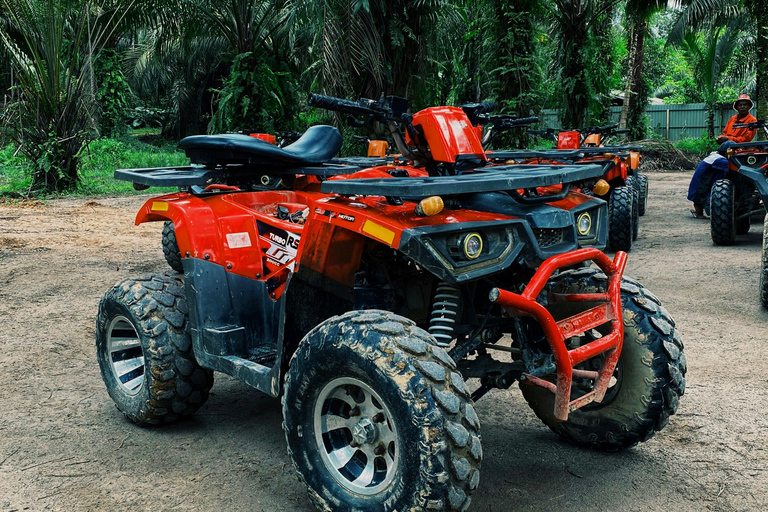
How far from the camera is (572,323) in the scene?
2896 millimetres

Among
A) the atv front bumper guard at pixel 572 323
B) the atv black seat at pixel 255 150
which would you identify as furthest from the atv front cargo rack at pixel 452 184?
the atv black seat at pixel 255 150

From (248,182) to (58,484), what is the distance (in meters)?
1.93

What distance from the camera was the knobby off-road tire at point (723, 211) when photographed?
930 centimetres

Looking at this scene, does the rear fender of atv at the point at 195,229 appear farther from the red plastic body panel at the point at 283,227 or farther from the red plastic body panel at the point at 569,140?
the red plastic body panel at the point at 569,140

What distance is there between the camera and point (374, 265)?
3.37m

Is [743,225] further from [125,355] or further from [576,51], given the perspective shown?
[125,355]

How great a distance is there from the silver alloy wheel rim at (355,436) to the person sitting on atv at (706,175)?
7906 mm

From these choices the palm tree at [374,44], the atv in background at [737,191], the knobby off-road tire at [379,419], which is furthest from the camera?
the palm tree at [374,44]

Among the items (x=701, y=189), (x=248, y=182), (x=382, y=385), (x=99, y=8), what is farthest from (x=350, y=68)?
(x=382, y=385)

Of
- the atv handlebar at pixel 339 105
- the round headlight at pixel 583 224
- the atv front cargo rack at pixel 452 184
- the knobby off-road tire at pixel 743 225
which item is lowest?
the knobby off-road tire at pixel 743 225

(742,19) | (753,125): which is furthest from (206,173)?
(742,19)

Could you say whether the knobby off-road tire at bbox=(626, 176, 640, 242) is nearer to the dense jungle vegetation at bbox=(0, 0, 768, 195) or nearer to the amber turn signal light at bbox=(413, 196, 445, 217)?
the dense jungle vegetation at bbox=(0, 0, 768, 195)

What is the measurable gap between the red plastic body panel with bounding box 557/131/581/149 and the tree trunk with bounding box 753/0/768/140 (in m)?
11.4

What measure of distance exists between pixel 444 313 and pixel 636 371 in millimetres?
936
